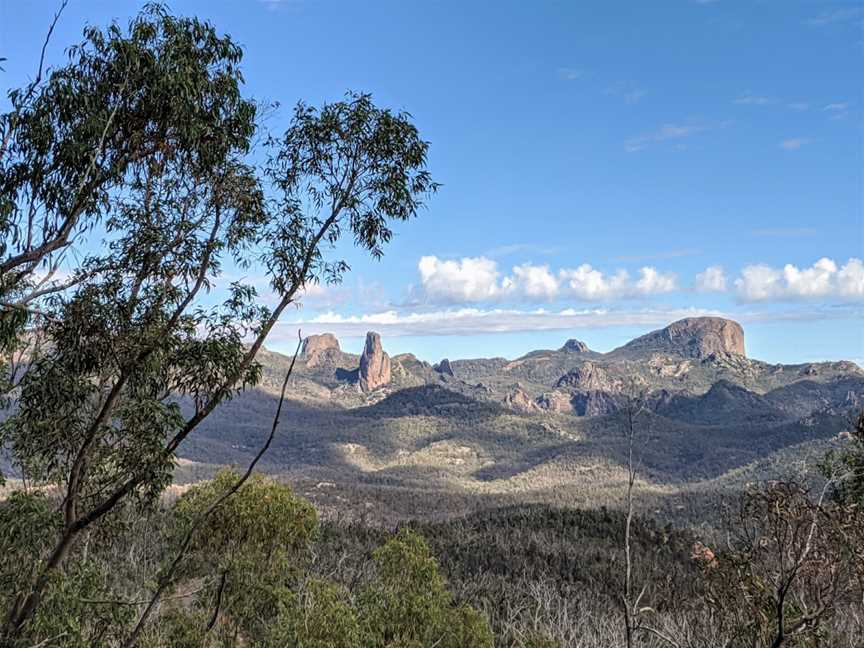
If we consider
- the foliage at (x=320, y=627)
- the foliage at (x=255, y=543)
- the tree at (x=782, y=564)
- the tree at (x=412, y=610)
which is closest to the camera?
the tree at (x=782, y=564)

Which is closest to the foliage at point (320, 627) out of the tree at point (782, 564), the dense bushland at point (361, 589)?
the dense bushland at point (361, 589)

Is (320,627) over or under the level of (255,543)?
over

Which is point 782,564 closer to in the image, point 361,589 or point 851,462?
point 361,589

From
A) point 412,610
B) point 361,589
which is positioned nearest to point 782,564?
point 412,610

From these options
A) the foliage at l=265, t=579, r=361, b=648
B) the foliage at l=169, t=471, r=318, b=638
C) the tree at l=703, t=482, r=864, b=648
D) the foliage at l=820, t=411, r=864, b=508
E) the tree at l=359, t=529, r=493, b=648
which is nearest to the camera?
the tree at l=703, t=482, r=864, b=648

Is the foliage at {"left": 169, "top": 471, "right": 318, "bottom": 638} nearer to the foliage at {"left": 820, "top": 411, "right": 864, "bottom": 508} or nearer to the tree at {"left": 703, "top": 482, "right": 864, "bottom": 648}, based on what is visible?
the tree at {"left": 703, "top": 482, "right": 864, "bottom": 648}

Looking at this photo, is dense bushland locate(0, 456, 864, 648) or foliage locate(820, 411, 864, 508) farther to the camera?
foliage locate(820, 411, 864, 508)

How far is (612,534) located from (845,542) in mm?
55038

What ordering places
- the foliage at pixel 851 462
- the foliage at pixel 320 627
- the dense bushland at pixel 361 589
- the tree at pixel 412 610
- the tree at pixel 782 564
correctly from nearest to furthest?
the tree at pixel 782 564, the dense bushland at pixel 361 589, the foliage at pixel 320 627, the tree at pixel 412 610, the foliage at pixel 851 462

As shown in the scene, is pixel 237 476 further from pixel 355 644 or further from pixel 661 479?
pixel 661 479

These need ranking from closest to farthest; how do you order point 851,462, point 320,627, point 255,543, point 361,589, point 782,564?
point 782,564
point 320,627
point 361,589
point 255,543
point 851,462

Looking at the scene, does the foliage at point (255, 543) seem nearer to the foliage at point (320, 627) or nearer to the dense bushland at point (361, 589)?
the dense bushland at point (361, 589)

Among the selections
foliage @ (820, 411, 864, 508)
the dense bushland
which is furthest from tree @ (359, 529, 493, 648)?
foliage @ (820, 411, 864, 508)

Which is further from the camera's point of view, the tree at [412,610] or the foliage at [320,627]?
the tree at [412,610]
